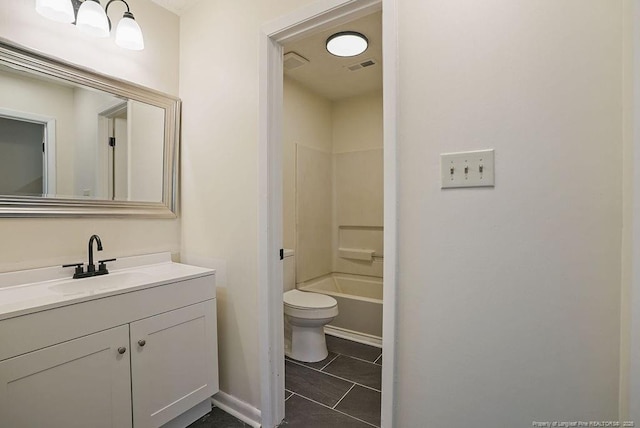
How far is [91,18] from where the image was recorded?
55.1 inches

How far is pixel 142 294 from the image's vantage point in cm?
133

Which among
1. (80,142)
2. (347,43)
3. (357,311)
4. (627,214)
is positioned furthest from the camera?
(357,311)

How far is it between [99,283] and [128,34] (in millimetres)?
1297

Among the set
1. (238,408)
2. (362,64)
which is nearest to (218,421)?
(238,408)

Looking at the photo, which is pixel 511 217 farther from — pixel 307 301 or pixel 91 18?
pixel 91 18

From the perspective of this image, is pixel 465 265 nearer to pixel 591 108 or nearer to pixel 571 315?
pixel 571 315

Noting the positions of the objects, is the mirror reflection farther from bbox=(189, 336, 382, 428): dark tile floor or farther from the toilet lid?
bbox=(189, 336, 382, 428): dark tile floor

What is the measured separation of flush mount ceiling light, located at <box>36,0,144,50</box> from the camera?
1318 mm

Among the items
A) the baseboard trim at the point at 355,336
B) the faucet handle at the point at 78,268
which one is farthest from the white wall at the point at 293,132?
the faucet handle at the point at 78,268

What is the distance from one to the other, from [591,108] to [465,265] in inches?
22.9

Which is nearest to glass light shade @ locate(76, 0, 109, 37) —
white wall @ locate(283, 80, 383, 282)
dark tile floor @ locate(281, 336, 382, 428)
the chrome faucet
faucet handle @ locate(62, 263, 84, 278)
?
the chrome faucet

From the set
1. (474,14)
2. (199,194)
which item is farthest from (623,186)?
(199,194)

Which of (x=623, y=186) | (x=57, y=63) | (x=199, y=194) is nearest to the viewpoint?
(x=623, y=186)

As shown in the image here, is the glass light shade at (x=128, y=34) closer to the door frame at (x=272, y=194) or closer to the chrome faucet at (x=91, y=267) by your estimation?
the door frame at (x=272, y=194)
